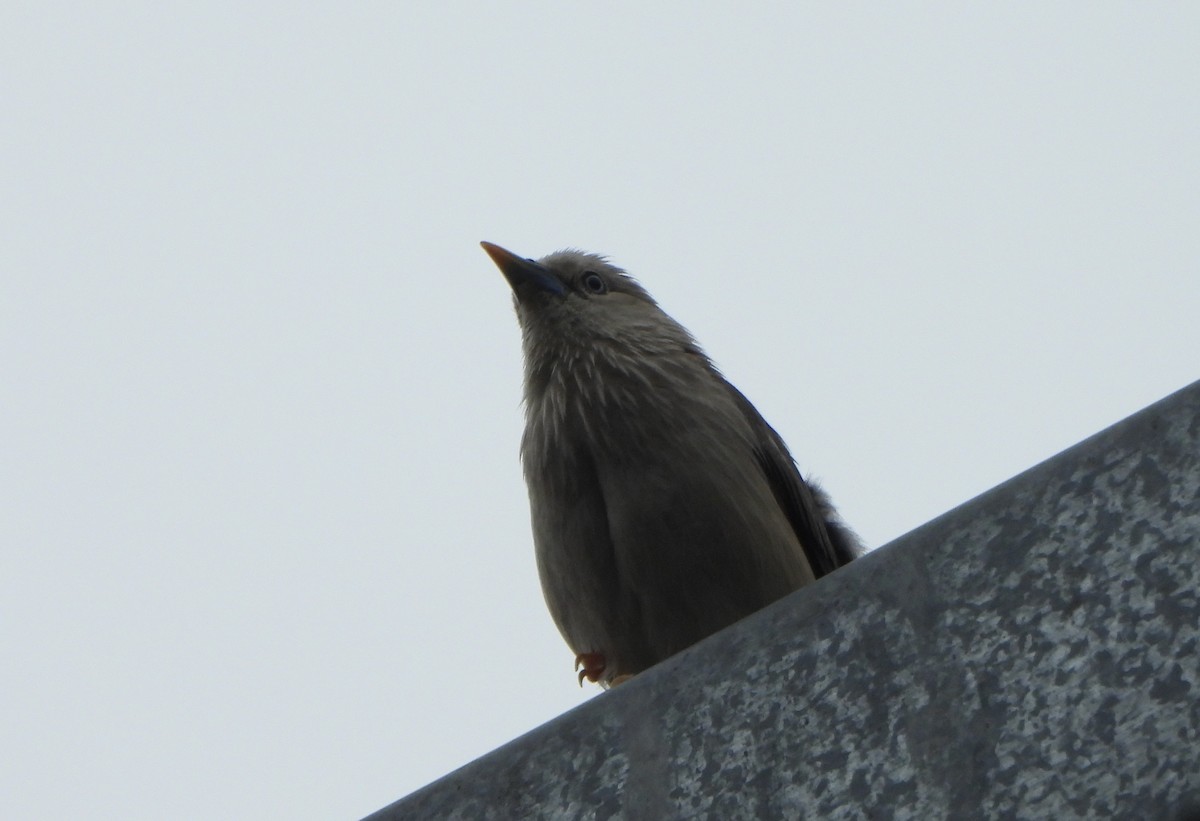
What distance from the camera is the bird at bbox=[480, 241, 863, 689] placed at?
380 centimetres

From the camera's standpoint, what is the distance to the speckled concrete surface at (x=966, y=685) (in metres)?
1.65

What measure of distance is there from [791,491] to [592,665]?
86cm

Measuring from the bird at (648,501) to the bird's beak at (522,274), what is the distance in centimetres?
23

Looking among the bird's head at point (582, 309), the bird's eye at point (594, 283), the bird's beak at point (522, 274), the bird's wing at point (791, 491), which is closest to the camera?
the bird's wing at point (791, 491)

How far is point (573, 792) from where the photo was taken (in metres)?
2.03

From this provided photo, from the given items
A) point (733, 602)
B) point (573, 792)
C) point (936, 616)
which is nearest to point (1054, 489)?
point (936, 616)

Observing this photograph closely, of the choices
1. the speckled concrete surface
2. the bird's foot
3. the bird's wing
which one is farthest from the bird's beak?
the speckled concrete surface

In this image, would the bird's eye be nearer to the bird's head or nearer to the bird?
the bird's head

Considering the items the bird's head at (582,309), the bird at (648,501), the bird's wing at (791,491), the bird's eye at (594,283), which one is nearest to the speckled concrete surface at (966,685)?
the bird at (648,501)

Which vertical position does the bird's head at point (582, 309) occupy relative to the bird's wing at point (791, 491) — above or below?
above

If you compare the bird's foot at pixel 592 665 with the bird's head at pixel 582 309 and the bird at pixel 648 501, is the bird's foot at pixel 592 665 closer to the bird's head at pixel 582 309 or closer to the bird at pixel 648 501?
the bird at pixel 648 501

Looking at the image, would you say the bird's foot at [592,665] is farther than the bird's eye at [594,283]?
No

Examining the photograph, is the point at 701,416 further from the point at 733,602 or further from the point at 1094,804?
the point at 1094,804

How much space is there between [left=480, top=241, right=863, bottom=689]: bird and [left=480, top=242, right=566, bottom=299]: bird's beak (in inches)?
9.1
